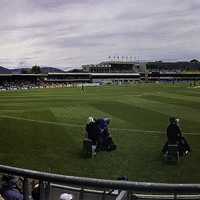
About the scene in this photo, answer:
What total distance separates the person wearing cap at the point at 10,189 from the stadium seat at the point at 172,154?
14408 mm

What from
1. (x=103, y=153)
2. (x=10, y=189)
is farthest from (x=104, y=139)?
(x=10, y=189)

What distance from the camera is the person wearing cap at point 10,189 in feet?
23.4

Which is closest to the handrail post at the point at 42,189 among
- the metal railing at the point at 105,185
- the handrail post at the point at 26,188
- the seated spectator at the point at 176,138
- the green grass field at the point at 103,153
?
the metal railing at the point at 105,185

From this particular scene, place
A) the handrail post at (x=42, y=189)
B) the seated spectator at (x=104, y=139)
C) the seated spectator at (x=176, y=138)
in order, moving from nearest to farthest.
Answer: the handrail post at (x=42, y=189) < the seated spectator at (x=176, y=138) < the seated spectator at (x=104, y=139)

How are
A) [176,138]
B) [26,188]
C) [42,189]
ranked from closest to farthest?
[42,189] < [26,188] < [176,138]

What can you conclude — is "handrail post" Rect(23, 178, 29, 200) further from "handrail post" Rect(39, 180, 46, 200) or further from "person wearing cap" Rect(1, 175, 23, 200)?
"person wearing cap" Rect(1, 175, 23, 200)

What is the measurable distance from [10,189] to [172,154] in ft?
49.1

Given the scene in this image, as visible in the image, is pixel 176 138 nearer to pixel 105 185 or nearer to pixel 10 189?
pixel 10 189

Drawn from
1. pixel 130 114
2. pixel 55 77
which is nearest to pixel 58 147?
pixel 130 114

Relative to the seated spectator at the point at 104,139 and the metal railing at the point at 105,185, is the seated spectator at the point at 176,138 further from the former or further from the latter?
the metal railing at the point at 105,185

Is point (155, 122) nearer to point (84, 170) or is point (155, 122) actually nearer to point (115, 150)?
point (115, 150)

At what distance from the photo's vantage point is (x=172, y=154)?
70.9 ft

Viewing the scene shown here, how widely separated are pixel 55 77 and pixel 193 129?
555 ft

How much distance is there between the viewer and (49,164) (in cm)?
2127
